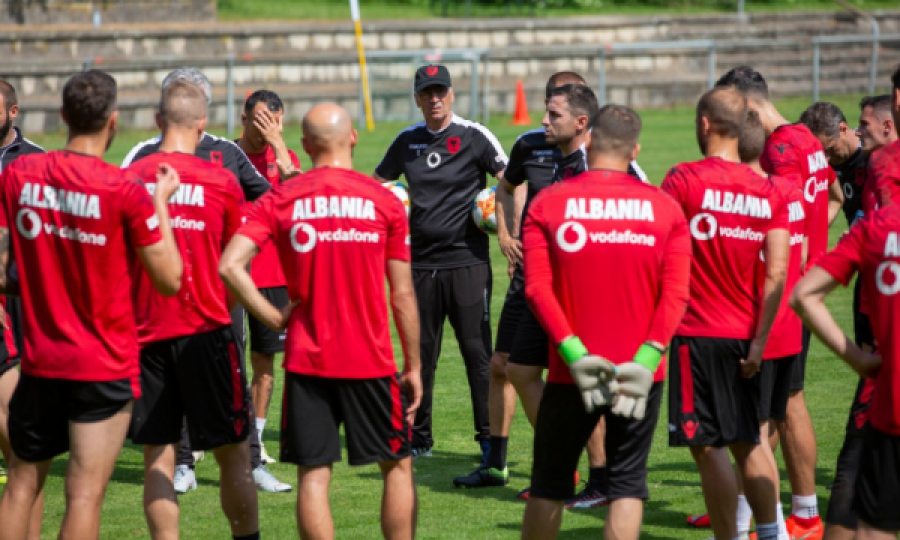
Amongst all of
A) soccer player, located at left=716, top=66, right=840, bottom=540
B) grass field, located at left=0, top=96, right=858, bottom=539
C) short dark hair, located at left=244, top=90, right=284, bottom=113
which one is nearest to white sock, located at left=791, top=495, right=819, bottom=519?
soccer player, located at left=716, top=66, right=840, bottom=540

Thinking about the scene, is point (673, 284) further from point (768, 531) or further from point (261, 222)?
point (261, 222)

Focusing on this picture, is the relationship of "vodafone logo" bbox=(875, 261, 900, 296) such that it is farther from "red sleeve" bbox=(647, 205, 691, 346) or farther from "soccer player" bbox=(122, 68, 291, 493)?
"soccer player" bbox=(122, 68, 291, 493)

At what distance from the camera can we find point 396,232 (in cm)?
531

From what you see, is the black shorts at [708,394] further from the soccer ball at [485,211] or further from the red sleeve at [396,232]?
the soccer ball at [485,211]

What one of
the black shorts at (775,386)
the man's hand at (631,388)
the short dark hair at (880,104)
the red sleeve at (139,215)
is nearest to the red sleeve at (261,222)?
the red sleeve at (139,215)

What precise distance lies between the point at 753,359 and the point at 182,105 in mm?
3017

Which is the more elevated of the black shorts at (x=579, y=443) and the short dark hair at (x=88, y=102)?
the short dark hair at (x=88, y=102)

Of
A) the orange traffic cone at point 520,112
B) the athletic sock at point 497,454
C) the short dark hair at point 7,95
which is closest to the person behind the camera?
the short dark hair at point 7,95

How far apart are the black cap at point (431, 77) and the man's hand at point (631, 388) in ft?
11.8

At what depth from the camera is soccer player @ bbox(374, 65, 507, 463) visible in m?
8.13

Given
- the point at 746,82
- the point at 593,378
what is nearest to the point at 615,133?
the point at 593,378

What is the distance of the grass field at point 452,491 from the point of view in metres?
6.61

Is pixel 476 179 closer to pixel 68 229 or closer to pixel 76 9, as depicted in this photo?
pixel 68 229

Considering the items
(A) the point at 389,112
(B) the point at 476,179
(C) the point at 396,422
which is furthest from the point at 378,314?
(A) the point at 389,112
